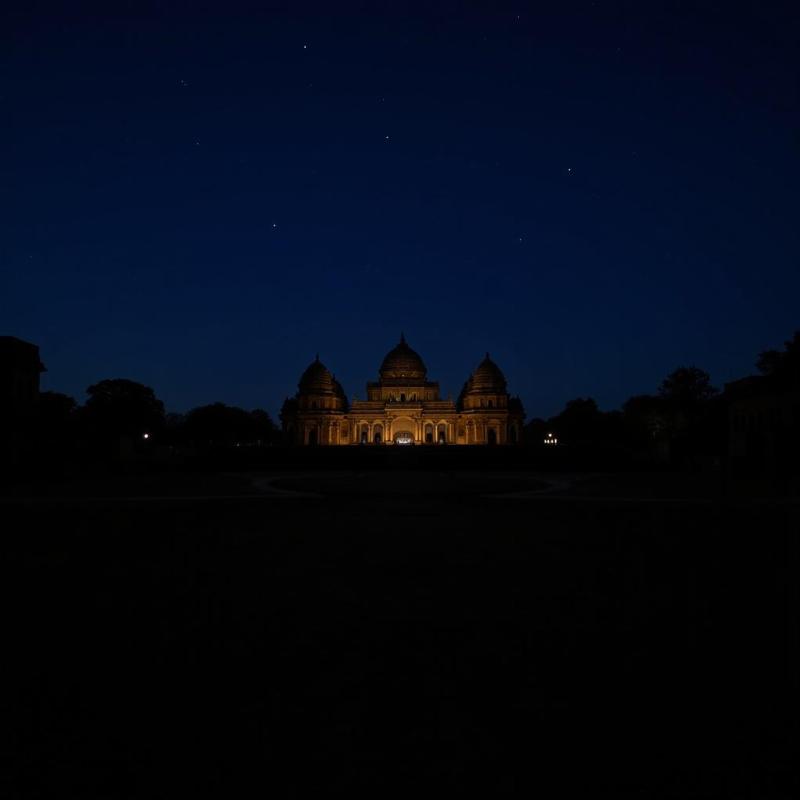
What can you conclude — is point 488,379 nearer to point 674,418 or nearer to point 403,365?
point 403,365

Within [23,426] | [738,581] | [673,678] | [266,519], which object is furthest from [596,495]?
[23,426]

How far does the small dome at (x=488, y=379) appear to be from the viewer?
95.2 m

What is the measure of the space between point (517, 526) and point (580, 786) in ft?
38.4

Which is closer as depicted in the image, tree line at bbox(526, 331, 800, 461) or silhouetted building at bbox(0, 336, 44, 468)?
silhouetted building at bbox(0, 336, 44, 468)

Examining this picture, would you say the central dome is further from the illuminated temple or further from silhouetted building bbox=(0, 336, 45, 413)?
silhouetted building bbox=(0, 336, 45, 413)

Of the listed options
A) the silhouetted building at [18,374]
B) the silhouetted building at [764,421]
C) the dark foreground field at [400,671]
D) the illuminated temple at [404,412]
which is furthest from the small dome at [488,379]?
the dark foreground field at [400,671]

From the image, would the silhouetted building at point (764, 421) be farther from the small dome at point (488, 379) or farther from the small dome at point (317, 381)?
the small dome at point (317, 381)

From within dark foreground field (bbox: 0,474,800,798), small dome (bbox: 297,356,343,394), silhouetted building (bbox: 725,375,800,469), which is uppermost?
small dome (bbox: 297,356,343,394)

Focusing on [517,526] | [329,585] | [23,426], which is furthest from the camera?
[23,426]

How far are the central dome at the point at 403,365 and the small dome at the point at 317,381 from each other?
7285 millimetres

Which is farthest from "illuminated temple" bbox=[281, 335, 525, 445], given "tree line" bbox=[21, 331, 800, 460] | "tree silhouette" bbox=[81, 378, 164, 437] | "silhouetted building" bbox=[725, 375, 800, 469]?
"silhouetted building" bbox=[725, 375, 800, 469]

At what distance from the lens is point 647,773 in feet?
13.3

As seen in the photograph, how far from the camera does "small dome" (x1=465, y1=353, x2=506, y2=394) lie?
95188 millimetres

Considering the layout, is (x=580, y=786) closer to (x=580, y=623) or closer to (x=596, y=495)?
(x=580, y=623)
